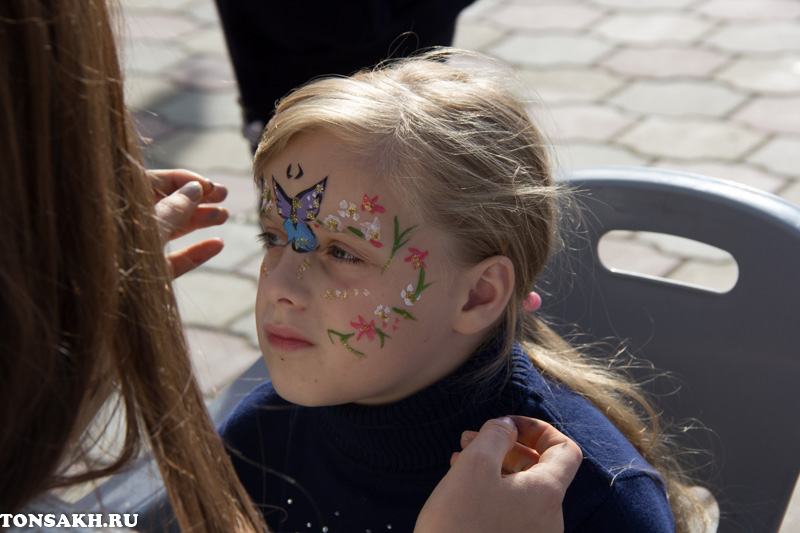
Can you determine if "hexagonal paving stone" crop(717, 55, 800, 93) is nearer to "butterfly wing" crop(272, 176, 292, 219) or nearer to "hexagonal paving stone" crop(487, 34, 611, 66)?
"hexagonal paving stone" crop(487, 34, 611, 66)

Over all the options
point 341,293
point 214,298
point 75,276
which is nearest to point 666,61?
point 214,298

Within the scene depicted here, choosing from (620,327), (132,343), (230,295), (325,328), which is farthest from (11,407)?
(230,295)

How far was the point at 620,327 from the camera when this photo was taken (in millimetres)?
1343

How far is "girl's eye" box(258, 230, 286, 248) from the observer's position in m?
1.08

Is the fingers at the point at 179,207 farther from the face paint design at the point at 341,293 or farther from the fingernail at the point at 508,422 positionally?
the fingernail at the point at 508,422

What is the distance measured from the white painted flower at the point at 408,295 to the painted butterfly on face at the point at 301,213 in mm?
118

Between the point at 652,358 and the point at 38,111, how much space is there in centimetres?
96

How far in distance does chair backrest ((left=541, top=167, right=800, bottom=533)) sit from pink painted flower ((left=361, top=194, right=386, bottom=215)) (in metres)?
0.39

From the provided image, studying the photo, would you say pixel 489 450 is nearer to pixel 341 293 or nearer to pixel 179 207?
pixel 341 293

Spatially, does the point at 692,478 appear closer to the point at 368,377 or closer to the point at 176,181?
the point at 368,377

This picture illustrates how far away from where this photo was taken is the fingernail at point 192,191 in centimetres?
112

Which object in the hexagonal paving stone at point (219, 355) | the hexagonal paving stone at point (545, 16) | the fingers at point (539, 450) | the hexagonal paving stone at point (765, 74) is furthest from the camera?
the hexagonal paving stone at point (545, 16)

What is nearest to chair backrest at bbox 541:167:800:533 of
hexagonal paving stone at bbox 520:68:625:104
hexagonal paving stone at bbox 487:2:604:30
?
hexagonal paving stone at bbox 520:68:625:104

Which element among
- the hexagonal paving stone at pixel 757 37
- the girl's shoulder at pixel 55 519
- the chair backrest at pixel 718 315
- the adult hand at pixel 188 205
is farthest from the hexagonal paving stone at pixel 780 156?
the girl's shoulder at pixel 55 519
